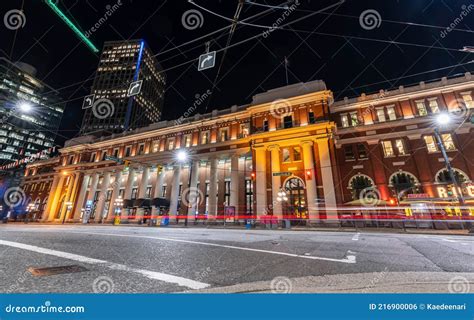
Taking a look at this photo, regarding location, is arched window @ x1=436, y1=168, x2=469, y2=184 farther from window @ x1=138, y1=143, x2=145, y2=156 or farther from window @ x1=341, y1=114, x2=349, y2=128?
window @ x1=138, y1=143, x2=145, y2=156

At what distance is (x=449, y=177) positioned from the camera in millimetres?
21688

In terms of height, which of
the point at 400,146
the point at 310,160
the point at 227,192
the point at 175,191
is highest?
the point at 400,146

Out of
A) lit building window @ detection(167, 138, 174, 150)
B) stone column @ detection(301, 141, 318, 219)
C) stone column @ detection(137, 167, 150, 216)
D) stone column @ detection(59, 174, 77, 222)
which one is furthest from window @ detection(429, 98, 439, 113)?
stone column @ detection(59, 174, 77, 222)

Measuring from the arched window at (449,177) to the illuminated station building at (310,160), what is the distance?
11cm

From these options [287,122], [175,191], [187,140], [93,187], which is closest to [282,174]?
[287,122]

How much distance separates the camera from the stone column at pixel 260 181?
25484 millimetres

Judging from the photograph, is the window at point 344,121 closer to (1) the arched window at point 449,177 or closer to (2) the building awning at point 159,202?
(1) the arched window at point 449,177

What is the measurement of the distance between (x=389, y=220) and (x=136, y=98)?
8265 cm

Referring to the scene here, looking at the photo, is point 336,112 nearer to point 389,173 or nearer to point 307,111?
point 307,111

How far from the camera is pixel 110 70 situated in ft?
261

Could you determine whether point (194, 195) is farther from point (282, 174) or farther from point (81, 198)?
point (81, 198)

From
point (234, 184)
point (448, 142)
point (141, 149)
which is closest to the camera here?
point (448, 142)

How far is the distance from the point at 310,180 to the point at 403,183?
10312 millimetres

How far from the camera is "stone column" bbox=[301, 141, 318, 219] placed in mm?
23188
